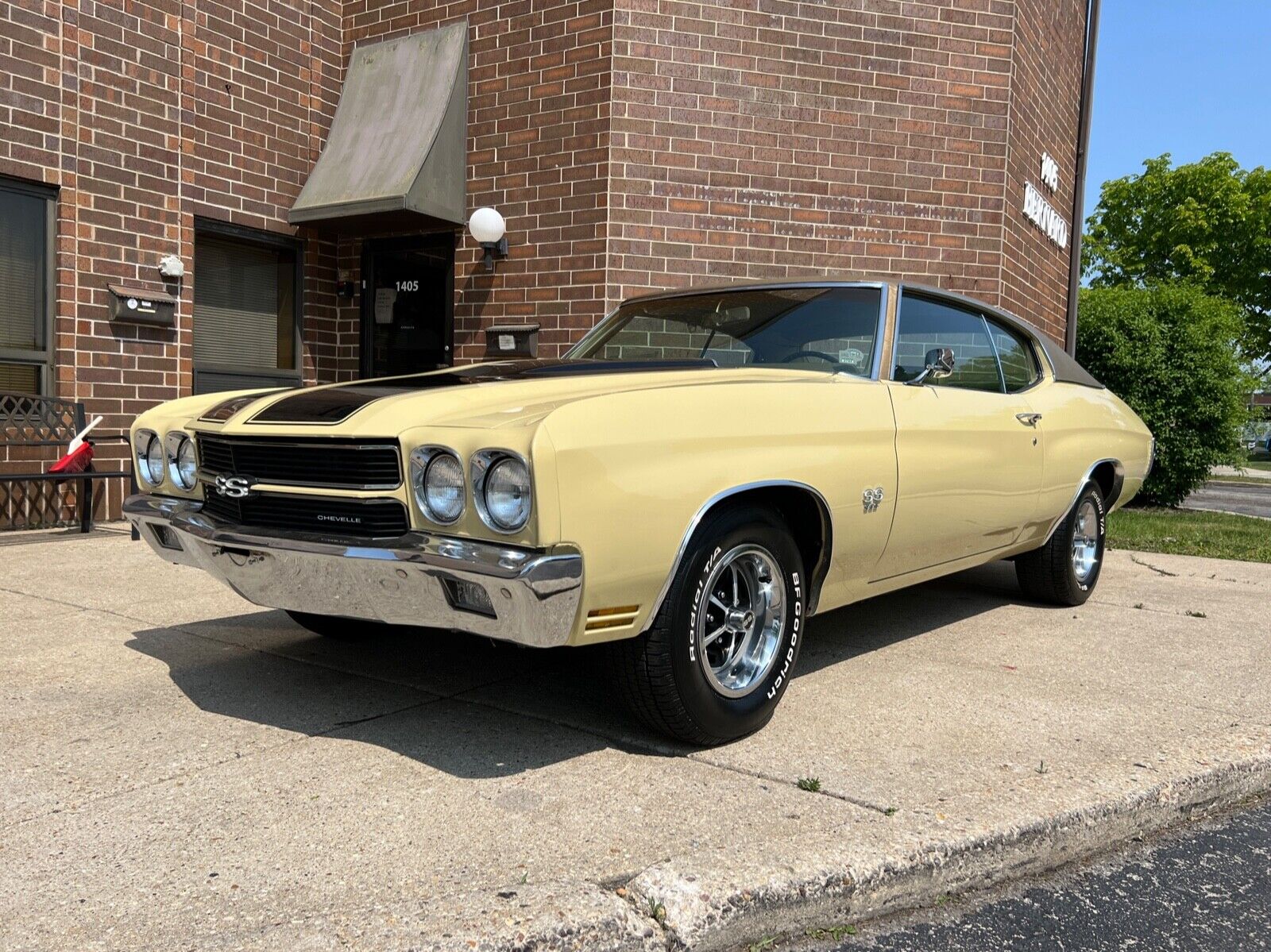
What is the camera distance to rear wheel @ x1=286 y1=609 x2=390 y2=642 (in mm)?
4312

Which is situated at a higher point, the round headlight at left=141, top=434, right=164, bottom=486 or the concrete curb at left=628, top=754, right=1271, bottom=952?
the round headlight at left=141, top=434, right=164, bottom=486

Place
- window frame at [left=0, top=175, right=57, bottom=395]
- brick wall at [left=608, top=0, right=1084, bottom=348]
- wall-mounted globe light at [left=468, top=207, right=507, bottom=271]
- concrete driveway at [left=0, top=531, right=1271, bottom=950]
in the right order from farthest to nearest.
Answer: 1. wall-mounted globe light at [left=468, top=207, right=507, bottom=271]
2. brick wall at [left=608, top=0, right=1084, bottom=348]
3. window frame at [left=0, top=175, right=57, bottom=395]
4. concrete driveway at [left=0, top=531, right=1271, bottom=950]

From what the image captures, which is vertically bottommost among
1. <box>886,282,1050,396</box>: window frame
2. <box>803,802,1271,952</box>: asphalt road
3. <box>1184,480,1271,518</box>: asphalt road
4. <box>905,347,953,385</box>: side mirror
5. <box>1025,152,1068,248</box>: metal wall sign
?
<box>1184,480,1271,518</box>: asphalt road

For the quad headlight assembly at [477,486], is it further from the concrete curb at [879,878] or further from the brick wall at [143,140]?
the brick wall at [143,140]

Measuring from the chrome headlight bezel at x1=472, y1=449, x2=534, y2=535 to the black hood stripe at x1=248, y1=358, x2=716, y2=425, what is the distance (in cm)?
55

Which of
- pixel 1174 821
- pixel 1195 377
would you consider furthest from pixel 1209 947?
pixel 1195 377

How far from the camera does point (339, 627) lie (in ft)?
14.4

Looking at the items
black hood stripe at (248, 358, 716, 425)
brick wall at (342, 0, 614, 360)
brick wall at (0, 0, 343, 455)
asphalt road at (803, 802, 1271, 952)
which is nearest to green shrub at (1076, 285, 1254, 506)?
brick wall at (342, 0, 614, 360)

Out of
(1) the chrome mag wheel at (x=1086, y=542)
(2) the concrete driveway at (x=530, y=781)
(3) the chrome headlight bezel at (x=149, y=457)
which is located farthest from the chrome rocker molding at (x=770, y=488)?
(1) the chrome mag wheel at (x=1086, y=542)

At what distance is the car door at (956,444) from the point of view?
12.9 feet

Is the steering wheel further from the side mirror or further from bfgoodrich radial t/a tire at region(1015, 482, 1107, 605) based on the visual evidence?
bfgoodrich radial t/a tire at region(1015, 482, 1107, 605)

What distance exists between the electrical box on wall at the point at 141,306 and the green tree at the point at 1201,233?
3243 cm

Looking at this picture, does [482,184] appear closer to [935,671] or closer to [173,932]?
[935,671]

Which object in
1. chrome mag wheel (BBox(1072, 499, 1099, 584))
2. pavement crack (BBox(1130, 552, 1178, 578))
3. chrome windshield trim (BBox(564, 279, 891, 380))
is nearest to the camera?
chrome windshield trim (BBox(564, 279, 891, 380))
